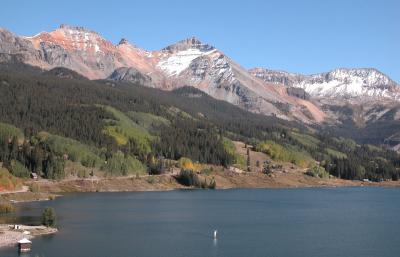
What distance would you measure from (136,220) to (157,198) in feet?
186

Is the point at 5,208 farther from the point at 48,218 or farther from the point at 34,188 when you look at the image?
the point at 34,188

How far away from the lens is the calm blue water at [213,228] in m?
105

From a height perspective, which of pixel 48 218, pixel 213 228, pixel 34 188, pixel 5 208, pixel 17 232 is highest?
pixel 34 188

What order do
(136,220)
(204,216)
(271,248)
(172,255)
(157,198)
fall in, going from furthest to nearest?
(157,198)
(204,216)
(136,220)
(271,248)
(172,255)

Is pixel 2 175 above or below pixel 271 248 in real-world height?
above

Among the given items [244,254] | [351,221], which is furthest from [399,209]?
[244,254]

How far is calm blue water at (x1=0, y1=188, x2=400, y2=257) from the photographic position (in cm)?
10469

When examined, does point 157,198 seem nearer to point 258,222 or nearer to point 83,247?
point 258,222

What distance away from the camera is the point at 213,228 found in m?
130

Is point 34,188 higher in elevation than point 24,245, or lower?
higher

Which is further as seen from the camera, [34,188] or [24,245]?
[34,188]

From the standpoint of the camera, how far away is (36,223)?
124250mm

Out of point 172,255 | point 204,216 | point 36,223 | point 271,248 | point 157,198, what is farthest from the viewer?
point 157,198

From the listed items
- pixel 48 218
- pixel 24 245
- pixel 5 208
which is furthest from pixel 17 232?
pixel 5 208
